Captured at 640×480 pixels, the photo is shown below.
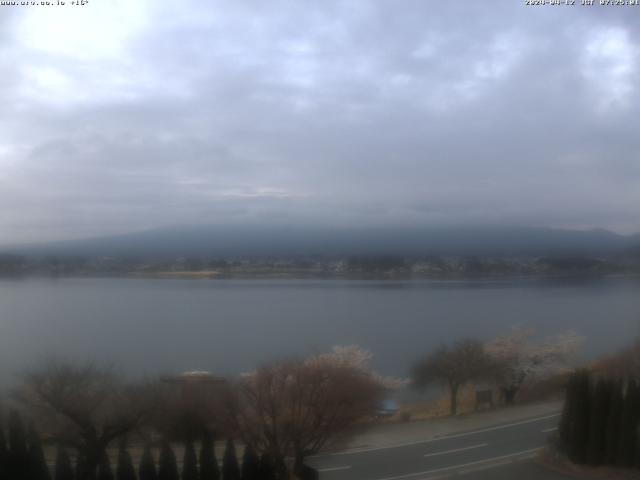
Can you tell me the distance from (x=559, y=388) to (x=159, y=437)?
6898mm

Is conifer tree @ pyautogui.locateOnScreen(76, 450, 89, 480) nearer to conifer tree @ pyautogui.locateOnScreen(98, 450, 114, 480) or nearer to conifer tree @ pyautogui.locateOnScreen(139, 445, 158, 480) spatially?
conifer tree @ pyautogui.locateOnScreen(98, 450, 114, 480)

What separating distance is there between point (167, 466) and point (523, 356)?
9.20m

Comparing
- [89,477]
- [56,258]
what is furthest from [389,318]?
[89,477]

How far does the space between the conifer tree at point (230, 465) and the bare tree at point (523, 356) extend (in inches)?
251

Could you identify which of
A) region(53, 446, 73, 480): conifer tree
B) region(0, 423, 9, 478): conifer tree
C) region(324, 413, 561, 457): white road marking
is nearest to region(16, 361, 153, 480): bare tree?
region(53, 446, 73, 480): conifer tree

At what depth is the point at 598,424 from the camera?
7465 millimetres

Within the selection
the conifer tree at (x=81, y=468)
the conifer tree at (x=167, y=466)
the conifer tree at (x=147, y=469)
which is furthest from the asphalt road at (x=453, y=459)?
the conifer tree at (x=81, y=468)

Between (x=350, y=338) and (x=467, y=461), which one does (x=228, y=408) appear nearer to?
(x=467, y=461)

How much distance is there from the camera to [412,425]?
9.39 m

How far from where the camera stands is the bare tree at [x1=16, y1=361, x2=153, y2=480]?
20.3ft

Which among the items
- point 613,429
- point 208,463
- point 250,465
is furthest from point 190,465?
point 613,429

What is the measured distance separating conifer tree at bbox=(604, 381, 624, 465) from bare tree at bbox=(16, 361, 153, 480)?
553cm

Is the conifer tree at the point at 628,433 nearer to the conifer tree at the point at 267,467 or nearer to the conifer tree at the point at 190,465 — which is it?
the conifer tree at the point at 267,467

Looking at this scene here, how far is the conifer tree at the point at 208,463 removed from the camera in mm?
6145
